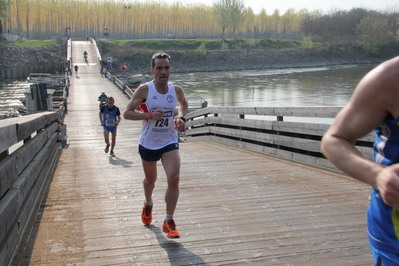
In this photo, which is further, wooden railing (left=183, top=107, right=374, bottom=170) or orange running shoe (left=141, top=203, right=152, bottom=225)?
wooden railing (left=183, top=107, right=374, bottom=170)

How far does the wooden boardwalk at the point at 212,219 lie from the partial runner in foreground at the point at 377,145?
7.01 ft

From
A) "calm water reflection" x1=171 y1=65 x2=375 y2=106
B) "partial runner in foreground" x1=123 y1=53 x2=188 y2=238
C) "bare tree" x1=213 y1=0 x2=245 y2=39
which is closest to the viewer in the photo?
"partial runner in foreground" x1=123 y1=53 x2=188 y2=238

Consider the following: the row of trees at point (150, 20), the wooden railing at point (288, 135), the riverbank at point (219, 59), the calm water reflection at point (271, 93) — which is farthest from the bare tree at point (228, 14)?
the wooden railing at point (288, 135)

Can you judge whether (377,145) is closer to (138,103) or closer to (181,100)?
(138,103)

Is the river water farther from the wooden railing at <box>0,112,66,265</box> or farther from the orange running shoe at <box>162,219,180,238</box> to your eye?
the orange running shoe at <box>162,219,180,238</box>

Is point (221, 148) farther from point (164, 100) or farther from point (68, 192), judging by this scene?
point (164, 100)

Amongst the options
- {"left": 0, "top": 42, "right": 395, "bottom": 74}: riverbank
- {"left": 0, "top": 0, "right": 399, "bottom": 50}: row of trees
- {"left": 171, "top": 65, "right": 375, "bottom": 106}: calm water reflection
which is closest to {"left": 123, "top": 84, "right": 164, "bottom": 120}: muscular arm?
{"left": 171, "top": 65, "right": 375, "bottom": 106}: calm water reflection

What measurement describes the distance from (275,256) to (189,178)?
350 cm

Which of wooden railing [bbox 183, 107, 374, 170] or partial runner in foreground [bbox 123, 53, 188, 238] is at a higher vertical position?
partial runner in foreground [bbox 123, 53, 188, 238]

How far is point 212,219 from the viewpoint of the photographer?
5035mm

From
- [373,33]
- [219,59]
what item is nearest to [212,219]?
[219,59]

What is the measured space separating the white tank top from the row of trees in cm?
9990

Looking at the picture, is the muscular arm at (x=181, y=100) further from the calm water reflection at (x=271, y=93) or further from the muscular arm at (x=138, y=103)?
the calm water reflection at (x=271, y=93)

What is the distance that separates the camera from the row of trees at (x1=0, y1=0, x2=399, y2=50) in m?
116
